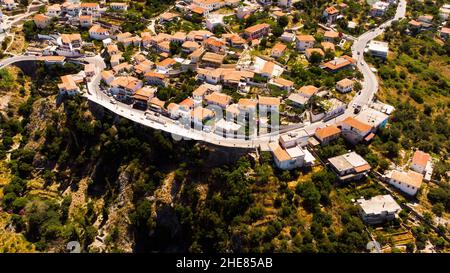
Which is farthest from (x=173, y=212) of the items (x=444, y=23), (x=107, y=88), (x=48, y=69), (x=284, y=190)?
(x=444, y=23)

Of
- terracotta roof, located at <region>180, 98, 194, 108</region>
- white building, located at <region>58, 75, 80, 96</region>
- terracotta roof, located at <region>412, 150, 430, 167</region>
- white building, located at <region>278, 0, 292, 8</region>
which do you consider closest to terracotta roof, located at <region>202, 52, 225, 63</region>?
terracotta roof, located at <region>180, 98, 194, 108</region>

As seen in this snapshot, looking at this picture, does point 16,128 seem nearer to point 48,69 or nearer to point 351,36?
point 48,69

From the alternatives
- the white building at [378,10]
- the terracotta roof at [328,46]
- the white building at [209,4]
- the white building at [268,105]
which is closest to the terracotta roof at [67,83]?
the white building at [268,105]

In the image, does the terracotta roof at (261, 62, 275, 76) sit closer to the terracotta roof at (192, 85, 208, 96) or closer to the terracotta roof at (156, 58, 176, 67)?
the terracotta roof at (192, 85, 208, 96)

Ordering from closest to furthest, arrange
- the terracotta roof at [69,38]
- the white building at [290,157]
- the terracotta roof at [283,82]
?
the white building at [290,157] → the terracotta roof at [283,82] → the terracotta roof at [69,38]

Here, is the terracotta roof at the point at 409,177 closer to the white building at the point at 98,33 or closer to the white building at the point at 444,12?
the white building at the point at 98,33

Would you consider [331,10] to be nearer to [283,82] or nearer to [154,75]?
[283,82]
